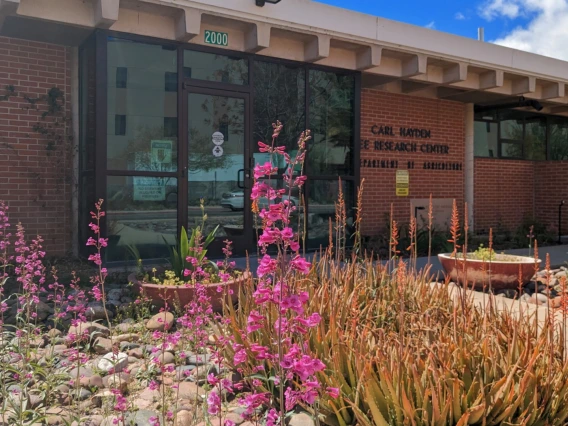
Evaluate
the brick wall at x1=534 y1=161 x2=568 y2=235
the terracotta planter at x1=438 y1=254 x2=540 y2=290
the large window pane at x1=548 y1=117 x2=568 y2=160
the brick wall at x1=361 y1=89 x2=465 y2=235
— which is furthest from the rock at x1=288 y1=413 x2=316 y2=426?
the large window pane at x1=548 y1=117 x2=568 y2=160

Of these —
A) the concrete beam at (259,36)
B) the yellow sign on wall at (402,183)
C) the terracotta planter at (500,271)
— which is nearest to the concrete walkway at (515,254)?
the terracotta planter at (500,271)

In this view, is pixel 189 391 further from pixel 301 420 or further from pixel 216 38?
pixel 216 38

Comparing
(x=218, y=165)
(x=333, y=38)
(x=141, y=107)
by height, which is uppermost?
(x=333, y=38)

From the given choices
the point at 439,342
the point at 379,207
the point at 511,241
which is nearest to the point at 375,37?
the point at 379,207

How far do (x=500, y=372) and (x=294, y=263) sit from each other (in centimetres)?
150

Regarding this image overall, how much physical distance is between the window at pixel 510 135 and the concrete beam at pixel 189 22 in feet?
24.5

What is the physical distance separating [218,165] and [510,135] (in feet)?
26.3

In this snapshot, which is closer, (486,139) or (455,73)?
(455,73)

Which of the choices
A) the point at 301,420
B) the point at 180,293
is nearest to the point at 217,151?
the point at 180,293

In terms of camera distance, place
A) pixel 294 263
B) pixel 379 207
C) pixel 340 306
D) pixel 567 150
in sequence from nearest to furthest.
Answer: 1. pixel 294 263
2. pixel 340 306
3. pixel 379 207
4. pixel 567 150

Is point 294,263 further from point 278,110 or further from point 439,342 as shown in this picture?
point 278,110

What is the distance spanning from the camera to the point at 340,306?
3.14 meters

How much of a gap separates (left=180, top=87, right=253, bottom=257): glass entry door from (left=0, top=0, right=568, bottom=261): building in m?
0.02

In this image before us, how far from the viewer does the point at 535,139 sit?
1294 cm
